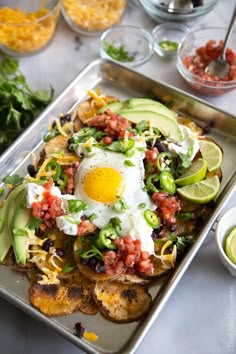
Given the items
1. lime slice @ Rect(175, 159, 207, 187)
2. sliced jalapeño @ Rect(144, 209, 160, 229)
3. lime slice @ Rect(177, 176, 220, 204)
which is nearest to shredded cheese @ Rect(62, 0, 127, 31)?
lime slice @ Rect(175, 159, 207, 187)

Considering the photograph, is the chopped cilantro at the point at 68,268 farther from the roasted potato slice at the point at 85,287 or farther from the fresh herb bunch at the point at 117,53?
the fresh herb bunch at the point at 117,53

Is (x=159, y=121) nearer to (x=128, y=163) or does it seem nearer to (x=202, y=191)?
(x=128, y=163)

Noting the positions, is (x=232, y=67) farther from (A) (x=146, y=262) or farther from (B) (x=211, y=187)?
(A) (x=146, y=262)

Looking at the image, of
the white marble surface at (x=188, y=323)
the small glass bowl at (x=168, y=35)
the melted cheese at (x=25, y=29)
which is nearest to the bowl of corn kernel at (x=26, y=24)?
the melted cheese at (x=25, y=29)

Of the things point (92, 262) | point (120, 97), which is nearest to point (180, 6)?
point (120, 97)

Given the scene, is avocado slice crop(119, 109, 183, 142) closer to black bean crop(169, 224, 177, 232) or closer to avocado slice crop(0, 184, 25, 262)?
black bean crop(169, 224, 177, 232)

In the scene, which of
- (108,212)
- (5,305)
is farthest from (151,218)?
(5,305)
